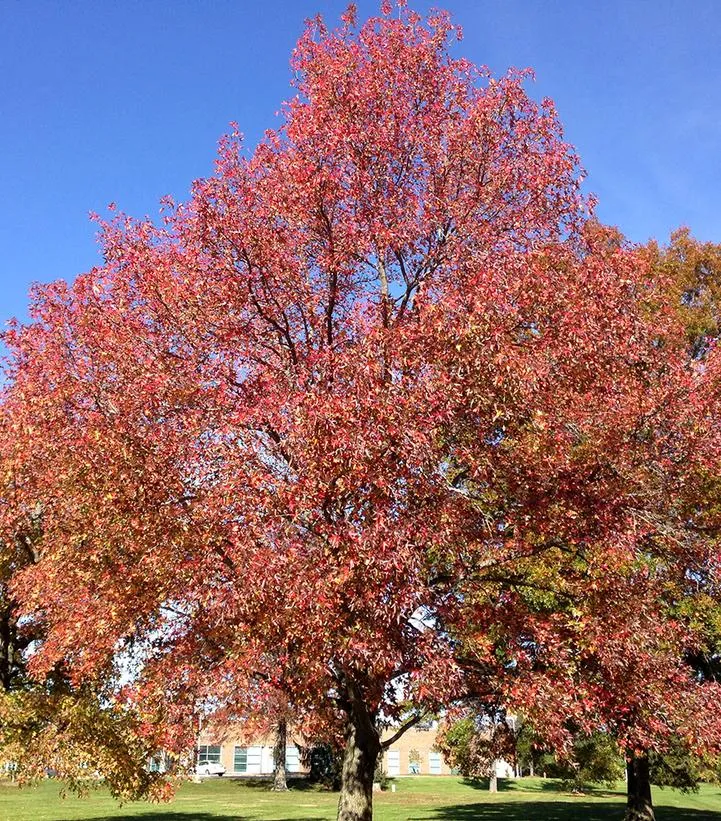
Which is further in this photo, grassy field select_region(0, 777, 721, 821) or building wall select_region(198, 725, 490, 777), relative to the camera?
building wall select_region(198, 725, 490, 777)

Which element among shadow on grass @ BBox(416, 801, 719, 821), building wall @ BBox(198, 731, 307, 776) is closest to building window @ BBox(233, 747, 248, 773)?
building wall @ BBox(198, 731, 307, 776)

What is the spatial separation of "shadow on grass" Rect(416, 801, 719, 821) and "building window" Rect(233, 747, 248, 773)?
143 ft

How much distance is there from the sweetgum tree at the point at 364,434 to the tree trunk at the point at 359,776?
6 centimetres

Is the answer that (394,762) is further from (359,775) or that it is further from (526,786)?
(359,775)

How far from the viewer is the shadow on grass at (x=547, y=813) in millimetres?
30381

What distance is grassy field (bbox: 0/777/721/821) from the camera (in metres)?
30.8

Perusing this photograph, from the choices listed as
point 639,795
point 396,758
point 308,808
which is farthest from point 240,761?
point 639,795

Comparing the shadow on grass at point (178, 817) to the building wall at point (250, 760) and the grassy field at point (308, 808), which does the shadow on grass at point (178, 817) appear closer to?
the grassy field at point (308, 808)

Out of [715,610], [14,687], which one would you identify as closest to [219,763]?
[14,687]

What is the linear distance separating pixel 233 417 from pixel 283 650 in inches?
128

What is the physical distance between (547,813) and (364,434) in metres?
31.7

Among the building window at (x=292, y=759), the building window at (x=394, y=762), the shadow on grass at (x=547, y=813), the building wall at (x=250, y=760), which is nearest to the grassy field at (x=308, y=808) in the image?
the shadow on grass at (x=547, y=813)

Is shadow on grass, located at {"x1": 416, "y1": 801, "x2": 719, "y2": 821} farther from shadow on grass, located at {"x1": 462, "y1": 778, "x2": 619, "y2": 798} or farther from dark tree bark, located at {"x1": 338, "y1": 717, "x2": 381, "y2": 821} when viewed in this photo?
shadow on grass, located at {"x1": 462, "y1": 778, "x2": 619, "y2": 798}

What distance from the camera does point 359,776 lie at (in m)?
13.4
